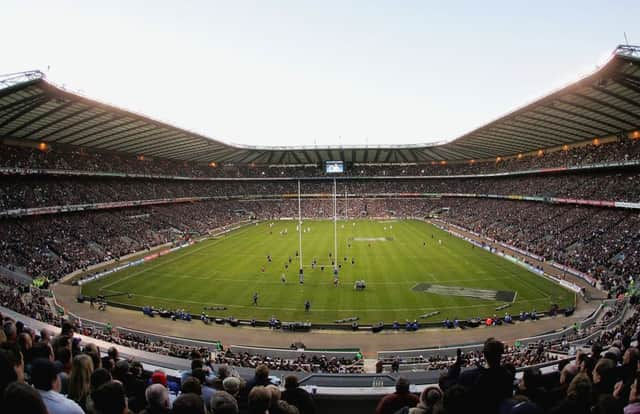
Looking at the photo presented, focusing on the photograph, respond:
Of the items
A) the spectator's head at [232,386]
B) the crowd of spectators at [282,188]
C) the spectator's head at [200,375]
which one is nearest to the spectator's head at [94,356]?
the spectator's head at [200,375]

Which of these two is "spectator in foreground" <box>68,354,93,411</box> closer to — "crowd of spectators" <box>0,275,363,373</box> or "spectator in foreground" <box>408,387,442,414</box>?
"spectator in foreground" <box>408,387,442,414</box>

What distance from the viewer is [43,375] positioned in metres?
3.80

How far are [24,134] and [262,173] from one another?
2619 inches

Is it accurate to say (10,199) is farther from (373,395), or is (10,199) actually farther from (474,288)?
(373,395)

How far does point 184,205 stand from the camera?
8306cm

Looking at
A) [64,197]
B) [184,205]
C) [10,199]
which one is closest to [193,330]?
[10,199]

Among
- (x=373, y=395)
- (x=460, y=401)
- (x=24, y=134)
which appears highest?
(x=24, y=134)

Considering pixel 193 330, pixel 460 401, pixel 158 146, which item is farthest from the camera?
pixel 158 146

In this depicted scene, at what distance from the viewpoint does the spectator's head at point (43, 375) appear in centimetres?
375

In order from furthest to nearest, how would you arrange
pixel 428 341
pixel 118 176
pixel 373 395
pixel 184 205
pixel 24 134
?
pixel 184 205 < pixel 118 176 < pixel 24 134 < pixel 428 341 < pixel 373 395

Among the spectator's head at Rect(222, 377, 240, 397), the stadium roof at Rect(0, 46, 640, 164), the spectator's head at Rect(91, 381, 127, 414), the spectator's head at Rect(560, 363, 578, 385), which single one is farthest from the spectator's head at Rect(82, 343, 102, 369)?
the stadium roof at Rect(0, 46, 640, 164)

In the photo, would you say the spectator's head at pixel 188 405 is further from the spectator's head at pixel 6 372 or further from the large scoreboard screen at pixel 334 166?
the large scoreboard screen at pixel 334 166

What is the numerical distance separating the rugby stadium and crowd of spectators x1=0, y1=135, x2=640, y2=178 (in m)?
0.49

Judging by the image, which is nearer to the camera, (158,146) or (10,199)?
(10,199)
